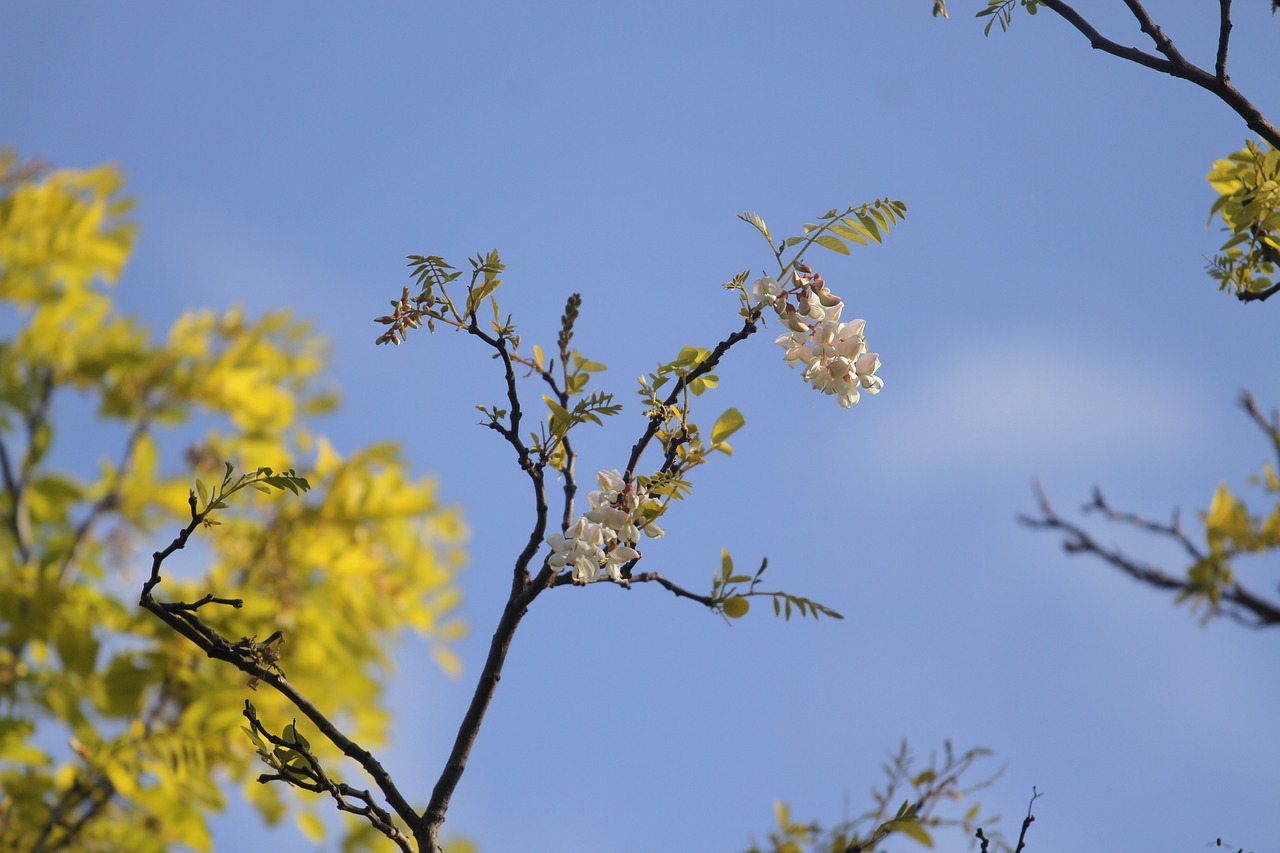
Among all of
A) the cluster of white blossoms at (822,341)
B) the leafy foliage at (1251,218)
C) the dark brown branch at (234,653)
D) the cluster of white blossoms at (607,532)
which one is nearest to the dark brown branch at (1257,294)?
the leafy foliage at (1251,218)

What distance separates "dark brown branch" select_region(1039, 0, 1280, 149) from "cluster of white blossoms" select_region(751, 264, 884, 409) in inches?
23.3

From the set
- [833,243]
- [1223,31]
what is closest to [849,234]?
[833,243]

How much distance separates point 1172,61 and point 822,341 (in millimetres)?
723

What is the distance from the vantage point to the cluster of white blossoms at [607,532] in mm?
1639

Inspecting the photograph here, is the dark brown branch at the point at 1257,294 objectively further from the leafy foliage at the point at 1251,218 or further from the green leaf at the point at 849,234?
the green leaf at the point at 849,234

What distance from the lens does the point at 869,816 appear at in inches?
98.4

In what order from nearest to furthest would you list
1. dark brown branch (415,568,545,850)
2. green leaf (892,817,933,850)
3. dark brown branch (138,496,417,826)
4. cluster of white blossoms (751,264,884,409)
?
dark brown branch (138,496,417,826) < dark brown branch (415,568,545,850) < cluster of white blossoms (751,264,884,409) < green leaf (892,817,933,850)

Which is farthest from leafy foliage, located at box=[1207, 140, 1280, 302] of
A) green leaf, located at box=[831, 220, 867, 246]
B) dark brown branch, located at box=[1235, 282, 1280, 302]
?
green leaf, located at box=[831, 220, 867, 246]

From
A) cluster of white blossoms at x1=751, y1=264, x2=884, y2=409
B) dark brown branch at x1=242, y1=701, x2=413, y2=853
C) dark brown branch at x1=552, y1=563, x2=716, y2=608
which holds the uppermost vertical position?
cluster of white blossoms at x1=751, y1=264, x2=884, y2=409

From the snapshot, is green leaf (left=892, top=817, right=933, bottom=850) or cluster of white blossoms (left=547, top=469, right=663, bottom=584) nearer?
cluster of white blossoms (left=547, top=469, right=663, bottom=584)

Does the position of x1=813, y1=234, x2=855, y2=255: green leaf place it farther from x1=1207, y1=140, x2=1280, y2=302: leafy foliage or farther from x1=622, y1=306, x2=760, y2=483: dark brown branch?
x1=1207, y1=140, x2=1280, y2=302: leafy foliage

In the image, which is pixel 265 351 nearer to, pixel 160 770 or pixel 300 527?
pixel 300 527

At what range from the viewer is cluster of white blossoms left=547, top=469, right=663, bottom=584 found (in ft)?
5.38

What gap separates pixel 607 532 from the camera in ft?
5.53
